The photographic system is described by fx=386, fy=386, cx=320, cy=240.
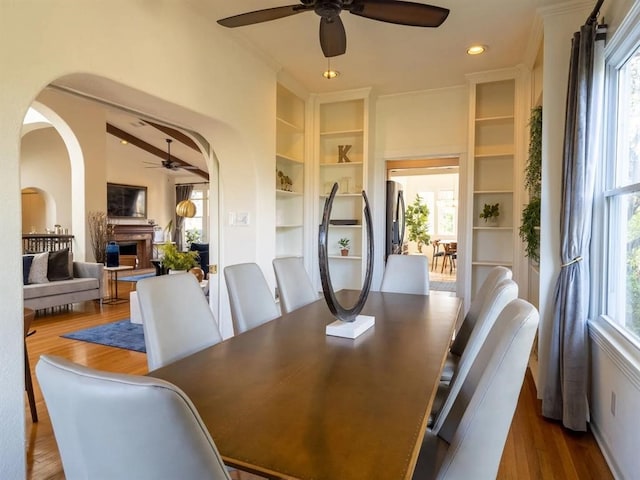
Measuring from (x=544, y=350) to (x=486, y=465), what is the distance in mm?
2062

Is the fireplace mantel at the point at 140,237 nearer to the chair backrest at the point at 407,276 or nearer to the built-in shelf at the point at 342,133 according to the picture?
the built-in shelf at the point at 342,133

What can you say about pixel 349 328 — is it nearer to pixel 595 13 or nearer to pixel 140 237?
pixel 595 13

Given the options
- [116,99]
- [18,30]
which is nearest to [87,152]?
[116,99]

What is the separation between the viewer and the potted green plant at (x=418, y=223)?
11133 millimetres

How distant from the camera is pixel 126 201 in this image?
10992mm

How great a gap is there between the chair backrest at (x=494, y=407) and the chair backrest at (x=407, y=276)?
7.11 feet

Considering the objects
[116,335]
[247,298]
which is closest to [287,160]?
[247,298]

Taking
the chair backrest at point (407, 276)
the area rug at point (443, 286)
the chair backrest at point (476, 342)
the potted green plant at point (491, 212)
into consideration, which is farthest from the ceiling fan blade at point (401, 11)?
the area rug at point (443, 286)

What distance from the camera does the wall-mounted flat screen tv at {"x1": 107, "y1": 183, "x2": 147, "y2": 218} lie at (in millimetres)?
10492

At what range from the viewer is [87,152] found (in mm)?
6906

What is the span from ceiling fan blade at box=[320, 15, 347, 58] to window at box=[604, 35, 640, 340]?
1.57 metres

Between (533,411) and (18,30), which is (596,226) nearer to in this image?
(533,411)

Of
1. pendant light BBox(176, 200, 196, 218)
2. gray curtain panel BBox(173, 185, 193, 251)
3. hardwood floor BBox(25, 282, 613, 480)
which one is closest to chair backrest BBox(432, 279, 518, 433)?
hardwood floor BBox(25, 282, 613, 480)

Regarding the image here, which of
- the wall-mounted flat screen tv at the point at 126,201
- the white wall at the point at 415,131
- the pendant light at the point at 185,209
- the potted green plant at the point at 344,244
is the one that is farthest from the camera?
the wall-mounted flat screen tv at the point at 126,201
